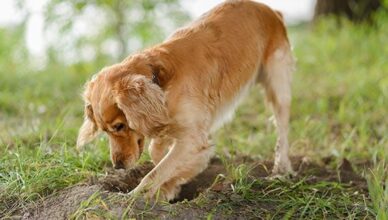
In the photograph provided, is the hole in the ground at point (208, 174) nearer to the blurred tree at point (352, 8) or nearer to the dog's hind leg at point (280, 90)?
the dog's hind leg at point (280, 90)

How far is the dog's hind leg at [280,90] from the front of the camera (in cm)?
525

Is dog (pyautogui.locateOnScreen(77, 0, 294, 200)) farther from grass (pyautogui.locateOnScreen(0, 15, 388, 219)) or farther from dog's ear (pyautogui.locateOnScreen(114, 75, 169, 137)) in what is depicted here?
grass (pyautogui.locateOnScreen(0, 15, 388, 219))

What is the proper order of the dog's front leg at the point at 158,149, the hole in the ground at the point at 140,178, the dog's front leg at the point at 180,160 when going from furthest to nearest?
the dog's front leg at the point at 158,149 < the hole in the ground at the point at 140,178 < the dog's front leg at the point at 180,160

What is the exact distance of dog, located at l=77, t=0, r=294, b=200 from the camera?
13.4 ft

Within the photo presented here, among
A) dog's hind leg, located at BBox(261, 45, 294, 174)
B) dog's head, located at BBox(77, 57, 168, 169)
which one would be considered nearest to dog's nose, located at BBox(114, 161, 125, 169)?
dog's head, located at BBox(77, 57, 168, 169)

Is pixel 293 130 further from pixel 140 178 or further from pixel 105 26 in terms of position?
pixel 105 26

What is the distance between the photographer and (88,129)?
4480 millimetres

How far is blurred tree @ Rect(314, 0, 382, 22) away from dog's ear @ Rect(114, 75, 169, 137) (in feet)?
23.3

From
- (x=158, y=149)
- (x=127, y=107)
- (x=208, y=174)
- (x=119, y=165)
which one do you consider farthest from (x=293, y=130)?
(x=127, y=107)

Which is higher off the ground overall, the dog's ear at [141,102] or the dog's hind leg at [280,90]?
the dog's ear at [141,102]

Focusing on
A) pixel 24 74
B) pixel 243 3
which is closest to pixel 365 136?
pixel 243 3

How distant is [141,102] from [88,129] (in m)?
0.62

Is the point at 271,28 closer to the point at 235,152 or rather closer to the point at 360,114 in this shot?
the point at 235,152

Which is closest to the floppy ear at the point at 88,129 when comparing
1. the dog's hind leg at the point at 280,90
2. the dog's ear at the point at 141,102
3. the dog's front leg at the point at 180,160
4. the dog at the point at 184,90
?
the dog at the point at 184,90
